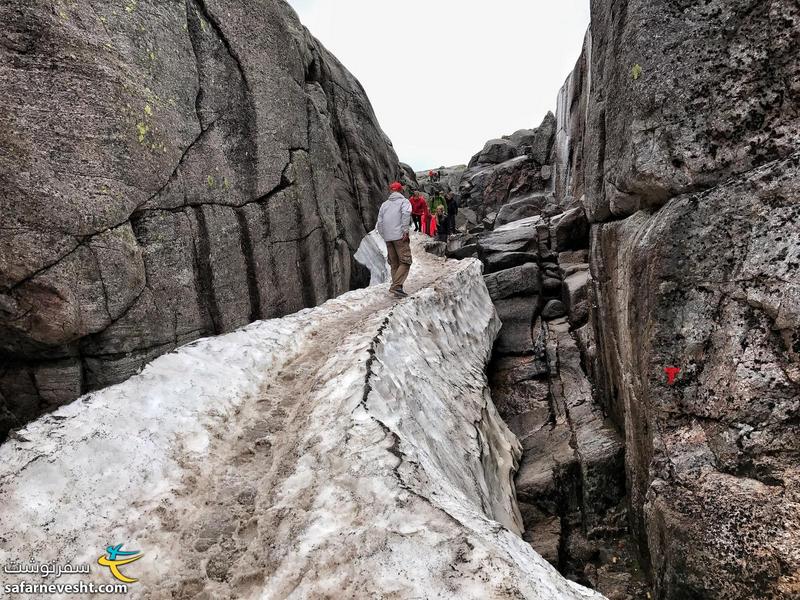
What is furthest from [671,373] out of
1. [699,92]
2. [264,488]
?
[264,488]

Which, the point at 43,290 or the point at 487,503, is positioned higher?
the point at 43,290

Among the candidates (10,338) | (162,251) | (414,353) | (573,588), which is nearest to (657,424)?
(573,588)

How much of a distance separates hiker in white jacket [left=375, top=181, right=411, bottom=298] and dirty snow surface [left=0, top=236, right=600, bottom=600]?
6.36 metres

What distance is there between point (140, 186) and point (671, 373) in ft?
37.5

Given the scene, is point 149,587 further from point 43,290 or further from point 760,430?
point 760,430

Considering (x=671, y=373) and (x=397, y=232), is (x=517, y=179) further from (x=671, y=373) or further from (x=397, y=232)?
(x=671, y=373)

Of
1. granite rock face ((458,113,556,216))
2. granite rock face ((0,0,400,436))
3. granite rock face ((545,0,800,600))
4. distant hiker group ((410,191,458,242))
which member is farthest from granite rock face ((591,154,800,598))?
granite rock face ((458,113,556,216))

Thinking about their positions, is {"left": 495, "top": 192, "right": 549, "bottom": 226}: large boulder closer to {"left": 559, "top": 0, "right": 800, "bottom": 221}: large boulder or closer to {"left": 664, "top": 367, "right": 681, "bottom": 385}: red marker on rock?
{"left": 559, "top": 0, "right": 800, "bottom": 221}: large boulder

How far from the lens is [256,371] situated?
29.8 feet

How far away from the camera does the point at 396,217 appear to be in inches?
593

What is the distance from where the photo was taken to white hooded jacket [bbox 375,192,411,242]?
1504cm

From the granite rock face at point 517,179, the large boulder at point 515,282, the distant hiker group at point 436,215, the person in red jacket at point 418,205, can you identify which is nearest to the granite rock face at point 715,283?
the large boulder at point 515,282

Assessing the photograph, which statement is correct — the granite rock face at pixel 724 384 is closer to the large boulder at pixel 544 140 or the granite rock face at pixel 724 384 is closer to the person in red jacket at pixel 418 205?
the person in red jacket at pixel 418 205

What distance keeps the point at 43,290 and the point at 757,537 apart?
12.2 metres
